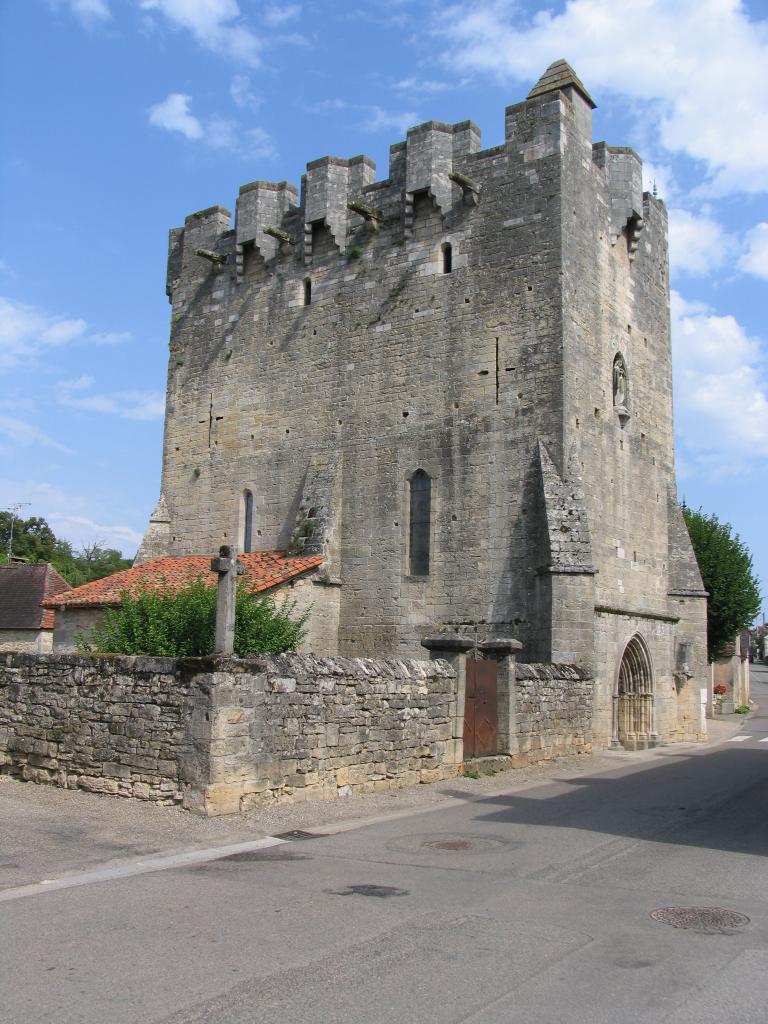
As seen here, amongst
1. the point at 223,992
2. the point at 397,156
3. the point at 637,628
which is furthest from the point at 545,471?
the point at 223,992

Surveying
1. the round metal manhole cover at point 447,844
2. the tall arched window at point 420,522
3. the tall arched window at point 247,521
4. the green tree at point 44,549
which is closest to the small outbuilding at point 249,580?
the tall arched window at point 247,521

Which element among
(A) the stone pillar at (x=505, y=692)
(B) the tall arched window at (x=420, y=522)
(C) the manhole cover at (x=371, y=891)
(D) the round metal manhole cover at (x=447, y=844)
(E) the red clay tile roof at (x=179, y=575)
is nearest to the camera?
(C) the manhole cover at (x=371, y=891)

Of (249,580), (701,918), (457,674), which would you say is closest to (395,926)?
(701,918)

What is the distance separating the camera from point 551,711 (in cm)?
1546

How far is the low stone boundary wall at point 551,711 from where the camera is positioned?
14562mm

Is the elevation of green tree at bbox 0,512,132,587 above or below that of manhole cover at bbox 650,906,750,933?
above

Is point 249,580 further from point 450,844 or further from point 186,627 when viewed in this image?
point 450,844

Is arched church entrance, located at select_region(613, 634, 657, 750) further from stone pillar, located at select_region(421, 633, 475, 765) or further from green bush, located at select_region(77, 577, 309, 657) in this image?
green bush, located at select_region(77, 577, 309, 657)

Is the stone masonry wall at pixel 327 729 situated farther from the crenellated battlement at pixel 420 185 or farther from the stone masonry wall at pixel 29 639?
the stone masonry wall at pixel 29 639

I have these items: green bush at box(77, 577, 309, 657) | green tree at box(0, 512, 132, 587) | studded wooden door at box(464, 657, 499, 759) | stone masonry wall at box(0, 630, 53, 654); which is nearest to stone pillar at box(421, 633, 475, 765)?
studded wooden door at box(464, 657, 499, 759)

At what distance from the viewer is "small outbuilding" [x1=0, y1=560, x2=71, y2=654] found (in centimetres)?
3231

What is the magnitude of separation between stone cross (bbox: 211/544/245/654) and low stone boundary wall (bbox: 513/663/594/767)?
5.53 m

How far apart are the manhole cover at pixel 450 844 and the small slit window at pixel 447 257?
1299 centimetres

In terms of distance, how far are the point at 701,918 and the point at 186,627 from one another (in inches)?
356
